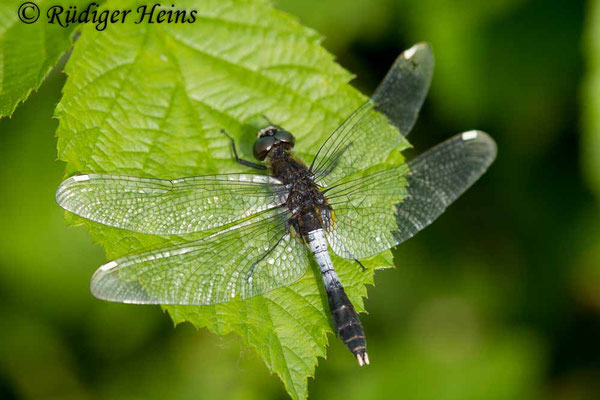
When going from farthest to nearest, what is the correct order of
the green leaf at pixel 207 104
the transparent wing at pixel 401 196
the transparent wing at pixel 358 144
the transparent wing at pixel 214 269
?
the transparent wing at pixel 358 144, the transparent wing at pixel 401 196, the green leaf at pixel 207 104, the transparent wing at pixel 214 269

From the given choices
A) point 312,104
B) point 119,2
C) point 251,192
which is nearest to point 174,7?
point 119,2

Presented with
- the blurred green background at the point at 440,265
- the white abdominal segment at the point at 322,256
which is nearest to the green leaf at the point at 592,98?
the blurred green background at the point at 440,265

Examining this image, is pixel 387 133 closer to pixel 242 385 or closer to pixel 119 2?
pixel 119 2

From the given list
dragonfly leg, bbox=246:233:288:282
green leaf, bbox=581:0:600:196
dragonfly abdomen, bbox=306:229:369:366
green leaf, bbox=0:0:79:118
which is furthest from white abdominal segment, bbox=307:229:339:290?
green leaf, bbox=581:0:600:196

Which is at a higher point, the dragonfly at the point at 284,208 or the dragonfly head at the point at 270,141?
the dragonfly head at the point at 270,141

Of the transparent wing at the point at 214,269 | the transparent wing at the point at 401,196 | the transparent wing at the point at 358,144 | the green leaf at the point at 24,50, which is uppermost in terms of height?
the green leaf at the point at 24,50

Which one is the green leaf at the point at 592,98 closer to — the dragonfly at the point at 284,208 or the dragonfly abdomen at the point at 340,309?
the dragonfly at the point at 284,208

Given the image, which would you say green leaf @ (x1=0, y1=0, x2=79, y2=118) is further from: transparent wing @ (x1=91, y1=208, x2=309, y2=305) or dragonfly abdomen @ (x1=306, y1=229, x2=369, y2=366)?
dragonfly abdomen @ (x1=306, y1=229, x2=369, y2=366)
